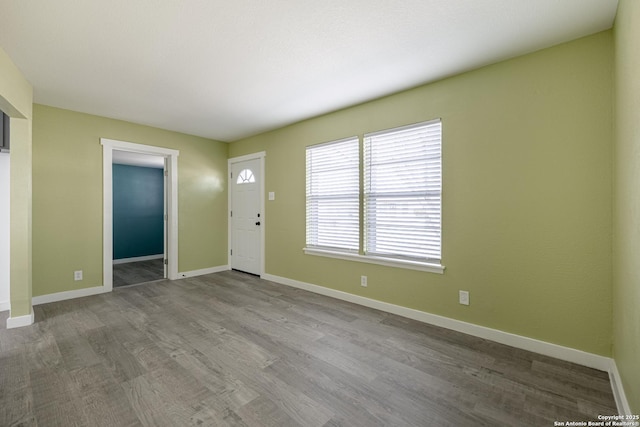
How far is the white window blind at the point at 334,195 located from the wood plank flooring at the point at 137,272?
10.0ft

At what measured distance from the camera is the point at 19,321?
9.23 feet

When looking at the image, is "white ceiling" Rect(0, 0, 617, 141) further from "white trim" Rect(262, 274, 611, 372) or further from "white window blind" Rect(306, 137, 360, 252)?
"white trim" Rect(262, 274, 611, 372)

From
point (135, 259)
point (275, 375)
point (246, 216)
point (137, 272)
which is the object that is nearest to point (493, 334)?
point (275, 375)

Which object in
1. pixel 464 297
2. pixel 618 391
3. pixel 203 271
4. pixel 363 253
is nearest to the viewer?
pixel 618 391

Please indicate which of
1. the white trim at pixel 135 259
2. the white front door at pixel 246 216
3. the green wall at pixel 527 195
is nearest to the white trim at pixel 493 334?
the green wall at pixel 527 195

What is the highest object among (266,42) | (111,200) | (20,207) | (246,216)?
(266,42)

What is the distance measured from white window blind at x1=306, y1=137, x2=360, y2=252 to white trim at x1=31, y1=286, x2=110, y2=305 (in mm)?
3073

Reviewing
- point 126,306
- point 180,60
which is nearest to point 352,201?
point 180,60

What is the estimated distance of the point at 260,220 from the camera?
491 cm

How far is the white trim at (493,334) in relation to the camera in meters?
2.11

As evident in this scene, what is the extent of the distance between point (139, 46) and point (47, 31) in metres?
0.59

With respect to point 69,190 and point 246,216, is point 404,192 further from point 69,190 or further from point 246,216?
point 69,190

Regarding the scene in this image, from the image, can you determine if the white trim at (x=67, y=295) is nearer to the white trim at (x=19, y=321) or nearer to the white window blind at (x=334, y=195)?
the white trim at (x=19, y=321)

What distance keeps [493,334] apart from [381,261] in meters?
1.26
